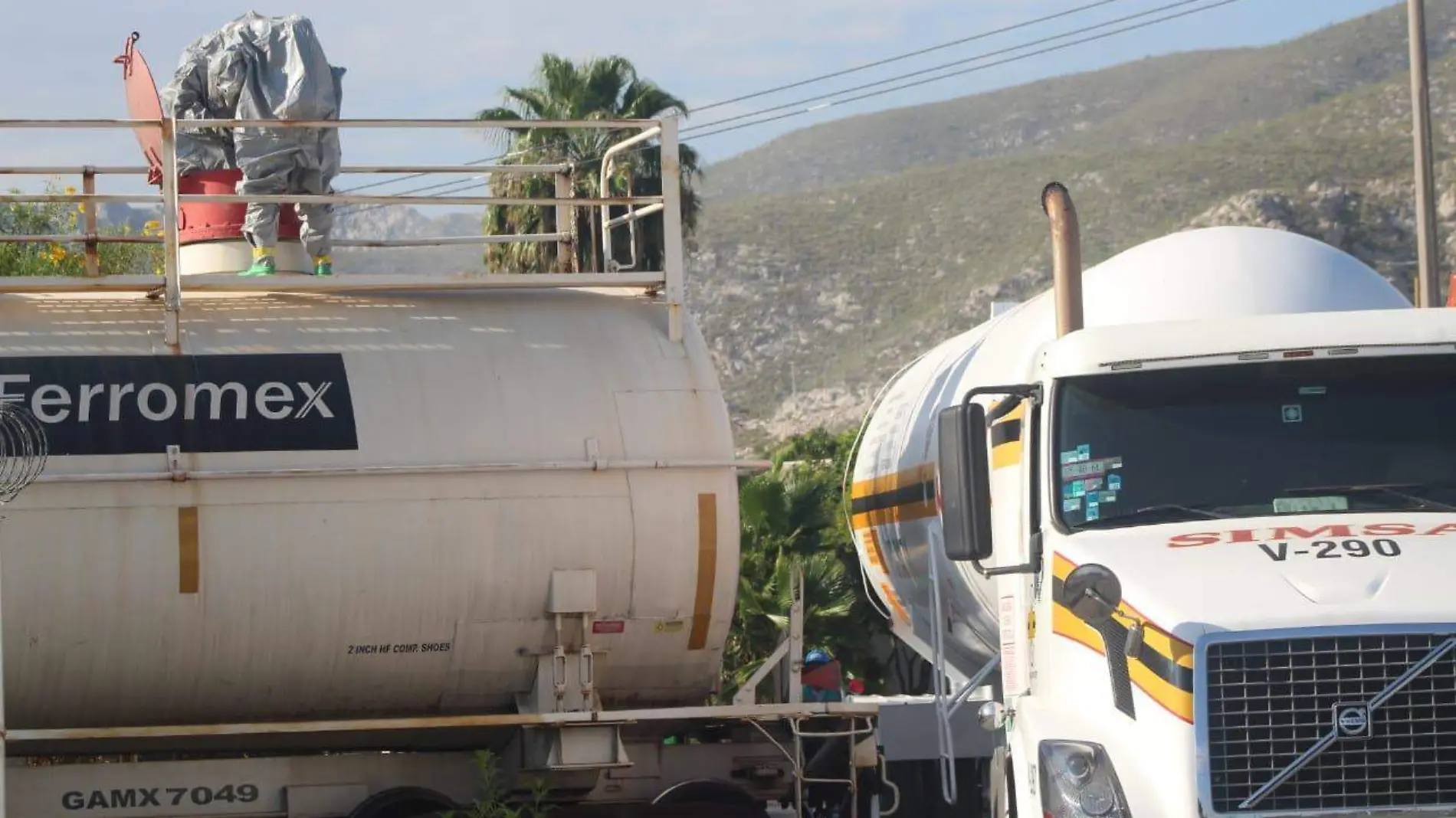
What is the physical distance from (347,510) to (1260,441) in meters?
4.66

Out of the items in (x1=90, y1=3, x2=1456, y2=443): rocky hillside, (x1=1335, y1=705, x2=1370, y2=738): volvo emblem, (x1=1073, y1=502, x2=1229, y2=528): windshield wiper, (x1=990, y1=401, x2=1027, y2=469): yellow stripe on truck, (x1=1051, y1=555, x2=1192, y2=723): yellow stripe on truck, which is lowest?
(x1=1335, y1=705, x2=1370, y2=738): volvo emblem

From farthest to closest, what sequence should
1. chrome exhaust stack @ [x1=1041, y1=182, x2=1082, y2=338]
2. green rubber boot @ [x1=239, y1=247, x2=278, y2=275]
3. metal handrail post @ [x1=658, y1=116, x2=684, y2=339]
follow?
green rubber boot @ [x1=239, y1=247, x2=278, y2=275]
metal handrail post @ [x1=658, y1=116, x2=684, y2=339]
chrome exhaust stack @ [x1=1041, y1=182, x2=1082, y2=338]

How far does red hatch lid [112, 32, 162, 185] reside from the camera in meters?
11.6

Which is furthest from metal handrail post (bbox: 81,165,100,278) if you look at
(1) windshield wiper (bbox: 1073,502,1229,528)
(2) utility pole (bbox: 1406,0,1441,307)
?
(2) utility pole (bbox: 1406,0,1441,307)

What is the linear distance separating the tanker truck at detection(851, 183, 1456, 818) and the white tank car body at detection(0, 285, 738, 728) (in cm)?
211

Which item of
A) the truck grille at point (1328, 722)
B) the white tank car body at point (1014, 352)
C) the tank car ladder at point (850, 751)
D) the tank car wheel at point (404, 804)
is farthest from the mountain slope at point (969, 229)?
the truck grille at point (1328, 722)

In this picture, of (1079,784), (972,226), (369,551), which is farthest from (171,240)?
(972,226)

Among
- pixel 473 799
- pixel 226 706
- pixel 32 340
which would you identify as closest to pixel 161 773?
pixel 226 706

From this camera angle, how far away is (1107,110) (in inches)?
6048

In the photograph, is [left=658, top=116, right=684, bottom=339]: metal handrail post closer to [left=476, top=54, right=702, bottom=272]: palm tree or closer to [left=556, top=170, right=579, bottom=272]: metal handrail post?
[left=556, top=170, right=579, bottom=272]: metal handrail post

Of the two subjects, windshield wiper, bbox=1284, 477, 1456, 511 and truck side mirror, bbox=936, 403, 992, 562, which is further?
truck side mirror, bbox=936, 403, 992, 562

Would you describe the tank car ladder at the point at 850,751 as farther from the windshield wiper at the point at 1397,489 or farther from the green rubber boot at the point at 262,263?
the green rubber boot at the point at 262,263

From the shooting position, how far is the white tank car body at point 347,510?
9.47 m

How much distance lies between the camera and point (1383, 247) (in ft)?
233
